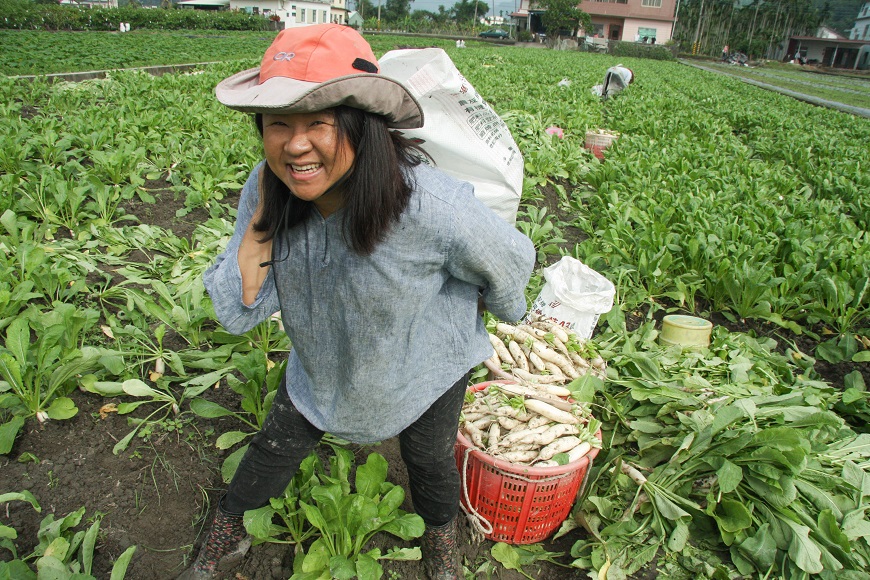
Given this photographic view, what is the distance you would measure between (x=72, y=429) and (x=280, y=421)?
4.52ft

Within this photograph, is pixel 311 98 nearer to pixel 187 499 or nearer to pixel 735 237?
pixel 187 499

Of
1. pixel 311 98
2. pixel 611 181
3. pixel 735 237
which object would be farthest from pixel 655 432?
pixel 611 181

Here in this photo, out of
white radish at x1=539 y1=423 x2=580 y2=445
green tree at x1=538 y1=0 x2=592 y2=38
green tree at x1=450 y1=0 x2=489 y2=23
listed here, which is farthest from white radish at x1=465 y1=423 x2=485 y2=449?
green tree at x1=450 y1=0 x2=489 y2=23

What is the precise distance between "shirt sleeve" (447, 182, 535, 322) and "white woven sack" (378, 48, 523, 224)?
0.40 meters

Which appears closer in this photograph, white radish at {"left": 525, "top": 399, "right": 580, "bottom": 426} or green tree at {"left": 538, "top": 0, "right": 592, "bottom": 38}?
white radish at {"left": 525, "top": 399, "right": 580, "bottom": 426}

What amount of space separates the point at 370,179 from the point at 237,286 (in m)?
0.50

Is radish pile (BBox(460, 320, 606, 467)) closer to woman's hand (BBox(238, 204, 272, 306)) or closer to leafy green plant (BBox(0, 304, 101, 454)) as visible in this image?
woman's hand (BBox(238, 204, 272, 306))

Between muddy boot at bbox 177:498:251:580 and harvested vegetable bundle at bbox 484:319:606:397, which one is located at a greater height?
harvested vegetable bundle at bbox 484:319:606:397

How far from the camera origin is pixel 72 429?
2641mm

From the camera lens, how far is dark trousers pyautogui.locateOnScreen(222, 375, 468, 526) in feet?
6.03

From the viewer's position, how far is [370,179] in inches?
54.0

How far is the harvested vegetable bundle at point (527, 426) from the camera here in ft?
7.65

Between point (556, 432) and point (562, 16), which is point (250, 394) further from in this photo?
point (562, 16)

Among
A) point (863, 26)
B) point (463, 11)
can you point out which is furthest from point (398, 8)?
point (863, 26)
